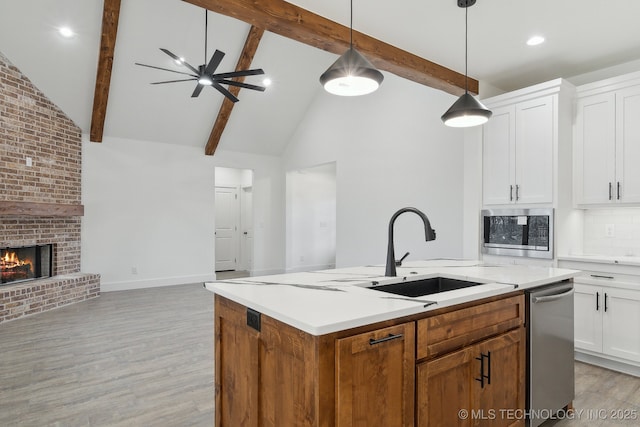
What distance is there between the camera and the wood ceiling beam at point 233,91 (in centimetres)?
533

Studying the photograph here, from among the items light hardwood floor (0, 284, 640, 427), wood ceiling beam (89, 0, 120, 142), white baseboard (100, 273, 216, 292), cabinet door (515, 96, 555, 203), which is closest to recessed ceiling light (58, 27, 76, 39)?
wood ceiling beam (89, 0, 120, 142)

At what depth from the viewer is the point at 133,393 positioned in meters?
2.62

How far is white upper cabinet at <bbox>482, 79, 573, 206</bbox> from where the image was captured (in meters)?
3.40

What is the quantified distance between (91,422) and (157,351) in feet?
3.86

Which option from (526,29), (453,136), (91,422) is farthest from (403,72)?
(91,422)

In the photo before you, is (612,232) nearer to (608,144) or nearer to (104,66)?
(608,144)

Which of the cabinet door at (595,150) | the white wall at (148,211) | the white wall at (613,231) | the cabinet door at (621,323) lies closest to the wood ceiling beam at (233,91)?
the white wall at (148,211)

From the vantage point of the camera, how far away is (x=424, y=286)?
7.60 ft

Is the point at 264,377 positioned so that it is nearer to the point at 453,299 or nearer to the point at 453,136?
the point at 453,299

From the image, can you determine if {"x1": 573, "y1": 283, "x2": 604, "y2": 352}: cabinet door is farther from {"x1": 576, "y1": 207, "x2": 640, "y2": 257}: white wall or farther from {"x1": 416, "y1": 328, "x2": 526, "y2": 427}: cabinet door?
{"x1": 416, "y1": 328, "x2": 526, "y2": 427}: cabinet door

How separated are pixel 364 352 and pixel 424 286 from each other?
1128 mm

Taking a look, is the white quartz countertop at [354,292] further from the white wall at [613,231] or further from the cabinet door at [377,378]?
the white wall at [613,231]

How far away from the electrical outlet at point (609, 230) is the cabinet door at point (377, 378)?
3285mm

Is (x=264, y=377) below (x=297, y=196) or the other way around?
below
